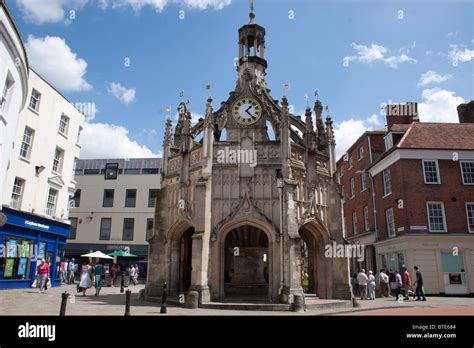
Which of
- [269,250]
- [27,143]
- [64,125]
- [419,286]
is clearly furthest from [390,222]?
[27,143]

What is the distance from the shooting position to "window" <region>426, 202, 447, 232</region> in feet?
79.9

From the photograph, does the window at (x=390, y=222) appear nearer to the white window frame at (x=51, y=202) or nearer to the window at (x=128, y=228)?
the white window frame at (x=51, y=202)

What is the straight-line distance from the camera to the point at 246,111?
17266 mm

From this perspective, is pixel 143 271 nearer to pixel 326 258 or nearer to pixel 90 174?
pixel 90 174

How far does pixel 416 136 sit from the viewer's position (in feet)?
88.2

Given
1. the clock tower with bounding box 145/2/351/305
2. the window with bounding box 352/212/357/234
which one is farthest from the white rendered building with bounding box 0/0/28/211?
the window with bounding box 352/212/357/234

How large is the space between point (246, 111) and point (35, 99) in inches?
594

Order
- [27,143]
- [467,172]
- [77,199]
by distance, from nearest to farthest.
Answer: [27,143] < [467,172] < [77,199]

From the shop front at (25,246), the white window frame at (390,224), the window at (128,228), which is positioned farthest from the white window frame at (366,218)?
the shop front at (25,246)

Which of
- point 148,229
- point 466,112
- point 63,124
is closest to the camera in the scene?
point 63,124

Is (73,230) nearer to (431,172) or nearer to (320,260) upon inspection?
(320,260)

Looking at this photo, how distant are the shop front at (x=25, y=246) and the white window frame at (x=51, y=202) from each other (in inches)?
31.9

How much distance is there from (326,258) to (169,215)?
810 cm

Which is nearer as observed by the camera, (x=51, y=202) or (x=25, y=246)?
(x=25, y=246)
